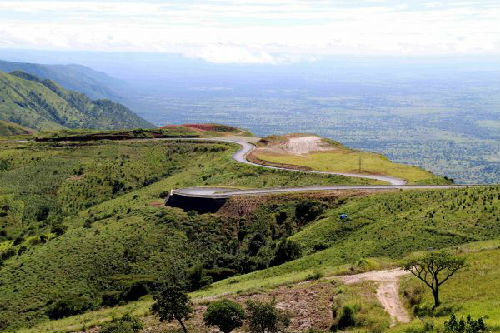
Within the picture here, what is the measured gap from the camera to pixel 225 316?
1176 inches

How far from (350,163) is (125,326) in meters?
68.7

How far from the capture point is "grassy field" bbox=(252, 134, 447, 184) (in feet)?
270

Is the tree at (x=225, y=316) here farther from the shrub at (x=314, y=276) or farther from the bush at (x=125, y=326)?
the shrub at (x=314, y=276)

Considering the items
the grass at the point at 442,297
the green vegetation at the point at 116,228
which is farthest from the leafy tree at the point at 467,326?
the green vegetation at the point at 116,228

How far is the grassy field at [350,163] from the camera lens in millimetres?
82188

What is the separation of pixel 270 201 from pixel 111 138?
234 ft

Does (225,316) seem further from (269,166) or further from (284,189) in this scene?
(269,166)

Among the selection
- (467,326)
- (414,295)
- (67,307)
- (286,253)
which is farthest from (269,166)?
(467,326)

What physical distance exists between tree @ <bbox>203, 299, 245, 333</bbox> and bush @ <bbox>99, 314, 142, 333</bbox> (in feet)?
14.8

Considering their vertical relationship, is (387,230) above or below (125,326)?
above

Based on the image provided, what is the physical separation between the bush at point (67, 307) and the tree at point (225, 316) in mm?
17005

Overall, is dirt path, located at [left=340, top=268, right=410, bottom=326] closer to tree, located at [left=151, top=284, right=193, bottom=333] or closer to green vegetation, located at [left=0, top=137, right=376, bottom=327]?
tree, located at [left=151, top=284, right=193, bottom=333]

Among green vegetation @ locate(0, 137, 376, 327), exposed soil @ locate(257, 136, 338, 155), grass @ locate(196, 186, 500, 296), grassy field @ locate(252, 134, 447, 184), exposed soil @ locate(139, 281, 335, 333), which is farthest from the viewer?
exposed soil @ locate(257, 136, 338, 155)

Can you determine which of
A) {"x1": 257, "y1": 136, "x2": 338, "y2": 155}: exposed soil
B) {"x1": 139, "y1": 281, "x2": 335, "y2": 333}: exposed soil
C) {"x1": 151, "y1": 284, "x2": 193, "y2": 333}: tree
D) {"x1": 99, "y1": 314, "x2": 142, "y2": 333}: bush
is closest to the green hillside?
{"x1": 139, "y1": 281, "x2": 335, "y2": 333}: exposed soil
